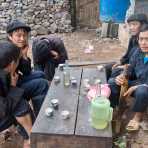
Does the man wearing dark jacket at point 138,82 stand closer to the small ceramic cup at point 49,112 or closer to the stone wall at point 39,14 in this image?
the small ceramic cup at point 49,112

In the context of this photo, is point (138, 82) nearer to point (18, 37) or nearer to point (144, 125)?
point (144, 125)

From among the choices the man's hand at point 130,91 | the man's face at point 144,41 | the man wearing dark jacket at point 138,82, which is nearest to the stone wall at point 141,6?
the man wearing dark jacket at point 138,82

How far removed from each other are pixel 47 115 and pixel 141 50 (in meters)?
1.47

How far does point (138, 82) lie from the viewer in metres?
3.75

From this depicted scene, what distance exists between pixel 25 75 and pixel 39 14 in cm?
549

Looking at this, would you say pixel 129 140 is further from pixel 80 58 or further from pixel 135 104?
pixel 80 58

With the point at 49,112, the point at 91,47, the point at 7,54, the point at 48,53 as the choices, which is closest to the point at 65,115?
A: the point at 49,112

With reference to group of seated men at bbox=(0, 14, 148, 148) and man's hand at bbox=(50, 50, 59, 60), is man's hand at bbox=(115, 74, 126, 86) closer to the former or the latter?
group of seated men at bbox=(0, 14, 148, 148)

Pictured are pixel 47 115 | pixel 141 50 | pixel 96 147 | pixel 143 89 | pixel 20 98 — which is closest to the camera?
pixel 96 147

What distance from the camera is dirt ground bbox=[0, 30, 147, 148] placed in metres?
6.91

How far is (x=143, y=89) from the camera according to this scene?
3477 mm

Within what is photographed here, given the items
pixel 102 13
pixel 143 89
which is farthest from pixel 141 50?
pixel 102 13

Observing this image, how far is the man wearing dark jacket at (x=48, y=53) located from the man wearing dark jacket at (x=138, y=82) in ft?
3.12

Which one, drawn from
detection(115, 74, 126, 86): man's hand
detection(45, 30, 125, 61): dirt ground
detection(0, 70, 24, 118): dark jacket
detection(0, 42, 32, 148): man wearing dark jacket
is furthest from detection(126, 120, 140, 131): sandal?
detection(45, 30, 125, 61): dirt ground
